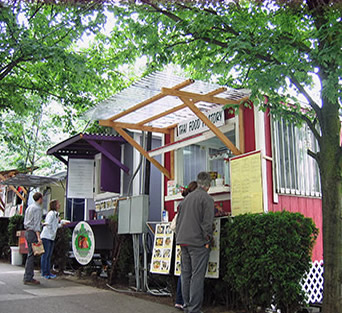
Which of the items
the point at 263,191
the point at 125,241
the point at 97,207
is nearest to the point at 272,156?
the point at 263,191

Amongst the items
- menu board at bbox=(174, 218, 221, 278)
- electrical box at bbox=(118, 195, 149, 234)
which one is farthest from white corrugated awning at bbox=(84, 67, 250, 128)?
menu board at bbox=(174, 218, 221, 278)

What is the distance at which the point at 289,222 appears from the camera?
596 centimetres

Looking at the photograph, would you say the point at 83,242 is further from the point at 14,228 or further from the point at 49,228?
the point at 14,228

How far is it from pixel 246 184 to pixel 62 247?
5.73 metres

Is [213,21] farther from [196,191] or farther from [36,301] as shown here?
[36,301]

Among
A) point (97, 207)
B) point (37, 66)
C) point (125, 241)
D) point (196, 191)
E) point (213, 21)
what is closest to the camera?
point (213, 21)

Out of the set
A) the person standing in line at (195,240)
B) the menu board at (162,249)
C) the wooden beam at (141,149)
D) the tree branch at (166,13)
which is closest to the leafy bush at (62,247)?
the wooden beam at (141,149)

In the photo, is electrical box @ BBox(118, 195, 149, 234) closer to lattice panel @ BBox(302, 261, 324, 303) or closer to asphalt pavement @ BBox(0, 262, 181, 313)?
asphalt pavement @ BBox(0, 262, 181, 313)

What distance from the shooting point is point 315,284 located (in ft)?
26.2

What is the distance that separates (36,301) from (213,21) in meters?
5.05

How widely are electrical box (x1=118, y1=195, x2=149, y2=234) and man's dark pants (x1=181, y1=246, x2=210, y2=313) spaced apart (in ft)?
7.28

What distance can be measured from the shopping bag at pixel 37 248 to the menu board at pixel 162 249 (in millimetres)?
2518

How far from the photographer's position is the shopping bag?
884 cm

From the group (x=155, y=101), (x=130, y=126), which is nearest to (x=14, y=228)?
(x=130, y=126)
